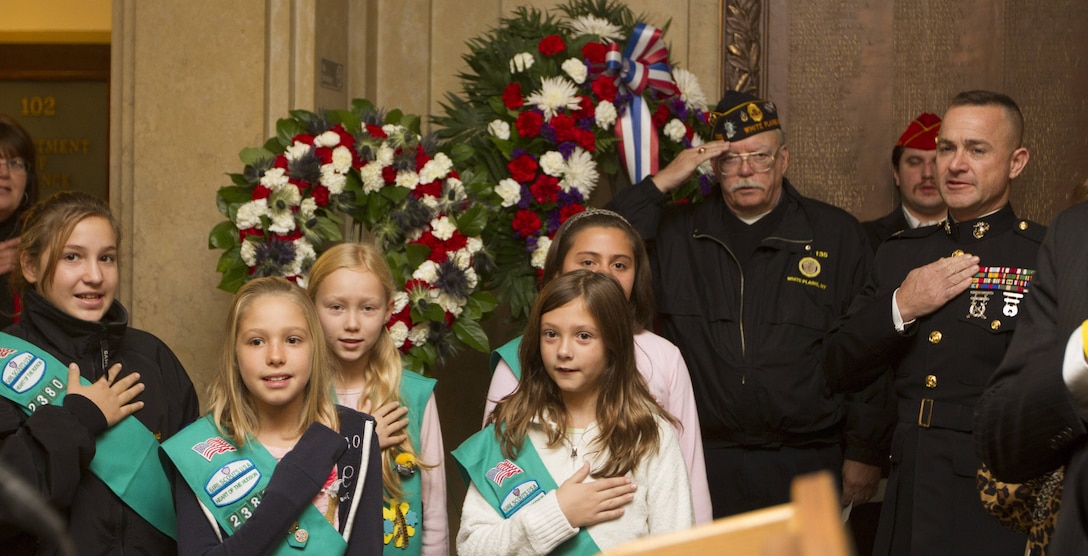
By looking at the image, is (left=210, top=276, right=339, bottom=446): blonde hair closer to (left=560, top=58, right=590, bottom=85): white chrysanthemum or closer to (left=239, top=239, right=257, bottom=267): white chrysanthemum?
(left=239, top=239, right=257, bottom=267): white chrysanthemum

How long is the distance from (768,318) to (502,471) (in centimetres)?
116

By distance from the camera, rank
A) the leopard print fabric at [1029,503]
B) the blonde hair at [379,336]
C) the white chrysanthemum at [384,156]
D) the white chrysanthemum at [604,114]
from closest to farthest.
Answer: the leopard print fabric at [1029,503], the blonde hair at [379,336], the white chrysanthemum at [384,156], the white chrysanthemum at [604,114]

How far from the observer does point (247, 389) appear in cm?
246

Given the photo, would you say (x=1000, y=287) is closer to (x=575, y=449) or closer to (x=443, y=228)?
(x=575, y=449)

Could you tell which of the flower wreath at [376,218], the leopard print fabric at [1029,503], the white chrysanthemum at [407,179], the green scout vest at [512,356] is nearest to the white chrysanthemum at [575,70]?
the flower wreath at [376,218]

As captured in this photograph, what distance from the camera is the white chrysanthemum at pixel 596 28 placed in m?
3.98

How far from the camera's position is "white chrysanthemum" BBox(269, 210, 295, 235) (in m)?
3.39

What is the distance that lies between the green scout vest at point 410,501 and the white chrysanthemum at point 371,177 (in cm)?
85

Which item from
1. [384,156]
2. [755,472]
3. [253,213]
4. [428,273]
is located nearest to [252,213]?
[253,213]

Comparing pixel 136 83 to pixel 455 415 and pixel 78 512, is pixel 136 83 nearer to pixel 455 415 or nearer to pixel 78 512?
pixel 455 415

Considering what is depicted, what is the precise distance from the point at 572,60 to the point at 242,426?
6.33ft

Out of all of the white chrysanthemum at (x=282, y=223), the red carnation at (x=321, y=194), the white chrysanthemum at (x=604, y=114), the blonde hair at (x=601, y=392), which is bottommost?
the blonde hair at (x=601, y=392)

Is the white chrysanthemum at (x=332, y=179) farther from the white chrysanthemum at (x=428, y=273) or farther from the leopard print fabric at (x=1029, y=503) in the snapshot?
the leopard print fabric at (x=1029, y=503)

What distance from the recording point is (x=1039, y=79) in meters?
4.35
